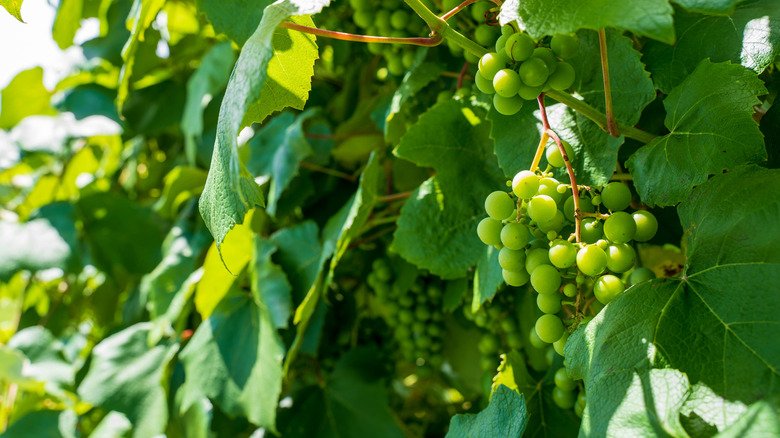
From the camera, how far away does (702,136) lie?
21.6 inches

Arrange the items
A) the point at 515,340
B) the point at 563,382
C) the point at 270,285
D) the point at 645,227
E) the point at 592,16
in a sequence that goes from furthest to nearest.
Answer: the point at 270,285 < the point at 515,340 < the point at 563,382 < the point at 645,227 < the point at 592,16

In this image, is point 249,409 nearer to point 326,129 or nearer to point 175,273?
point 175,273

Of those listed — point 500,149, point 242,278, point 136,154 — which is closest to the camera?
point 500,149

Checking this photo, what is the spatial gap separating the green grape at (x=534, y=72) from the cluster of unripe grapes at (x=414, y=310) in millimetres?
560

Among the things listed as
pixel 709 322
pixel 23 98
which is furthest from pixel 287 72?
pixel 23 98

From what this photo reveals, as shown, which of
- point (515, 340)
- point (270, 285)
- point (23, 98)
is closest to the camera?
point (515, 340)

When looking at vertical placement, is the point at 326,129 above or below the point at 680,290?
below

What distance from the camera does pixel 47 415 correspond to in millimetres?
1558

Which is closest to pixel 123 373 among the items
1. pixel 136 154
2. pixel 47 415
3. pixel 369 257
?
pixel 47 415

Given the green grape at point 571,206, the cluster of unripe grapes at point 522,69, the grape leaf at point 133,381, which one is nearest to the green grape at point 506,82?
the cluster of unripe grapes at point 522,69

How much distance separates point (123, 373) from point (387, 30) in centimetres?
95

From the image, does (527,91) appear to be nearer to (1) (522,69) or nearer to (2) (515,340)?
(1) (522,69)

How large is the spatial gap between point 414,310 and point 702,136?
0.65 m

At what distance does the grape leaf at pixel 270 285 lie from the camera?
3.29 feet
